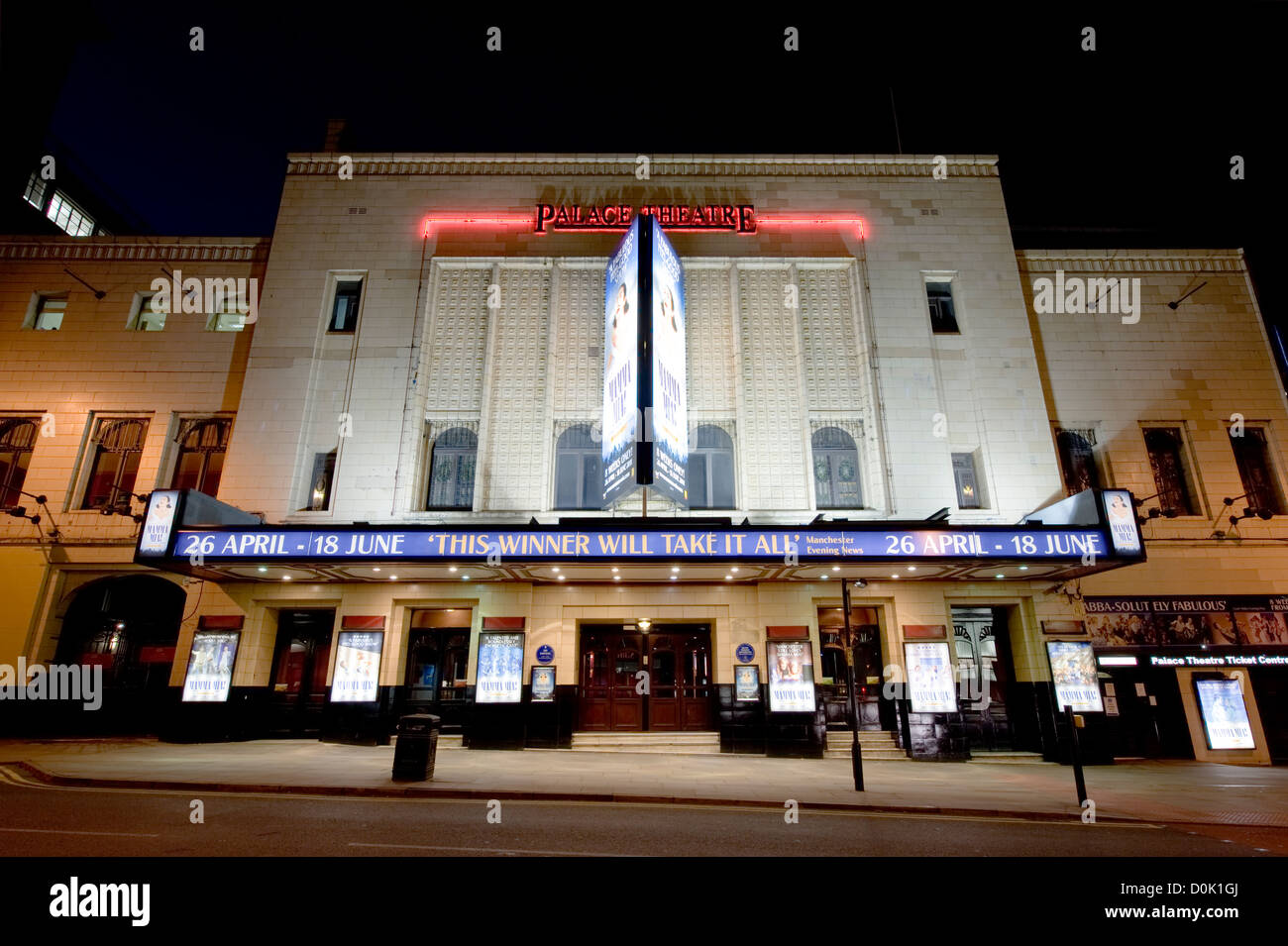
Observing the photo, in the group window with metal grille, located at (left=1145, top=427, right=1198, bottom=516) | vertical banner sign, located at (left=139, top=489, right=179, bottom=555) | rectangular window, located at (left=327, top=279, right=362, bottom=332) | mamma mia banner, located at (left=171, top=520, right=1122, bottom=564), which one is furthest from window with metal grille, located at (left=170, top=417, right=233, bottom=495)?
window with metal grille, located at (left=1145, top=427, right=1198, bottom=516)

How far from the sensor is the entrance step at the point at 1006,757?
51.0ft

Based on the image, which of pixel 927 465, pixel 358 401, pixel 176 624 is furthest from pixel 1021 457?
pixel 176 624

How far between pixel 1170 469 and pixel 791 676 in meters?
13.8

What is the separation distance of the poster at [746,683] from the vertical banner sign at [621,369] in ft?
19.7

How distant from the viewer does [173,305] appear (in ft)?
64.6

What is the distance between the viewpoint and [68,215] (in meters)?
28.1

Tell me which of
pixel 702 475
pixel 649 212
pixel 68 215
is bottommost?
pixel 702 475

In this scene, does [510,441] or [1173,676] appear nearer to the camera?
[1173,676]

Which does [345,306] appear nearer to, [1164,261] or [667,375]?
[667,375]

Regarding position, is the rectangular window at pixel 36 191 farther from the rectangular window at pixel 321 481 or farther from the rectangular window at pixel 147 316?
the rectangular window at pixel 321 481

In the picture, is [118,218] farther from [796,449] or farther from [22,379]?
[796,449]

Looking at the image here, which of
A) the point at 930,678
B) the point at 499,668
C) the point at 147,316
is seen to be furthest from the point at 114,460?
the point at 930,678

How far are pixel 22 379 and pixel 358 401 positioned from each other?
426 inches

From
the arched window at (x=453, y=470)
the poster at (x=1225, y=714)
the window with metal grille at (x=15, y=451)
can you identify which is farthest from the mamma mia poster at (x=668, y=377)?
the window with metal grille at (x=15, y=451)
